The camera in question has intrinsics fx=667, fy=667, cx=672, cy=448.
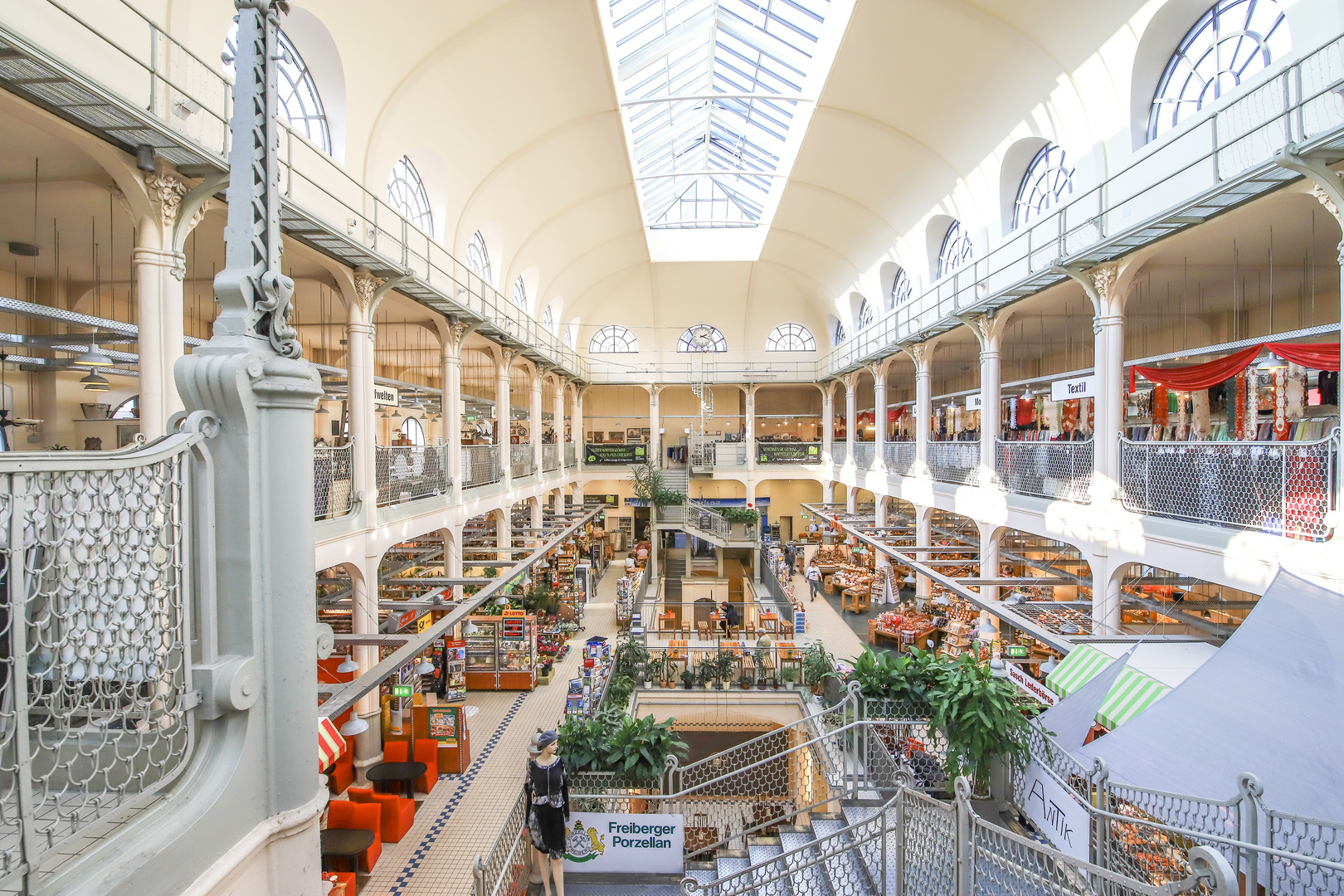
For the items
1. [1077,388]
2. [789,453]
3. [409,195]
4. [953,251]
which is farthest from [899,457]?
[409,195]

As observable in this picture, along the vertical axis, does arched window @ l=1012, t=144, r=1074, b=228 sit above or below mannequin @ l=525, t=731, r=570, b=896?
above

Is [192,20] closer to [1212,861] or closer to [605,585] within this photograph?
[1212,861]

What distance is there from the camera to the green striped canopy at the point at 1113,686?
21.4 feet

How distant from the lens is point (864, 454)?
72.5 feet

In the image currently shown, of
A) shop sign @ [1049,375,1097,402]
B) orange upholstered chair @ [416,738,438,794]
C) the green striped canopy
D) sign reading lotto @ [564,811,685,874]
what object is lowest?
orange upholstered chair @ [416,738,438,794]

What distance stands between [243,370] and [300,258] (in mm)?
9107

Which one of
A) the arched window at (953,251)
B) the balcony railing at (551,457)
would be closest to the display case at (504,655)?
the balcony railing at (551,457)

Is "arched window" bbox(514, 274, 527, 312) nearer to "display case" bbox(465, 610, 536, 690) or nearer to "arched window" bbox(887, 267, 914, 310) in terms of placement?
"display case" bbox(465, 610, 536, 690)

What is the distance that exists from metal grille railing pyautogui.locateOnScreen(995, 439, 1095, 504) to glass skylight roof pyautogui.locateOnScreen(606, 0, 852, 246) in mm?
8371

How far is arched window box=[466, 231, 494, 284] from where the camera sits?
16.8 metres

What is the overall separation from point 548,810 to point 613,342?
83.9 feet

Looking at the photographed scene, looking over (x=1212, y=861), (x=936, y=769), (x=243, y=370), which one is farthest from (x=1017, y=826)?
(x=243, y=370)

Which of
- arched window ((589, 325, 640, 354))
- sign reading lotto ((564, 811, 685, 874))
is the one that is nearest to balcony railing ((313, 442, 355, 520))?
sign reading lotto ((564, 811, 685, 874))

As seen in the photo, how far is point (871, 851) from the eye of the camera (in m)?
6.09
